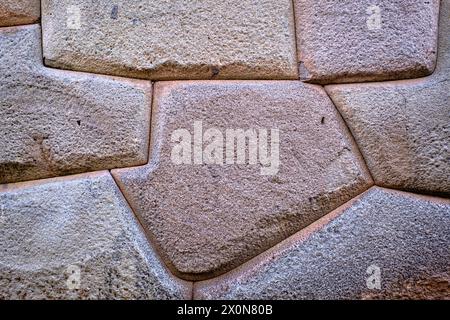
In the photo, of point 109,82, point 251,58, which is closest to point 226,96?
point 251,58

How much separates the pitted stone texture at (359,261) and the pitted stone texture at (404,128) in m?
0.05

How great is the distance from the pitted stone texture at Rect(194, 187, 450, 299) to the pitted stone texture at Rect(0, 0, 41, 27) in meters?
0.55

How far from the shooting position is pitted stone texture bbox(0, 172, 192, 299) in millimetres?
634

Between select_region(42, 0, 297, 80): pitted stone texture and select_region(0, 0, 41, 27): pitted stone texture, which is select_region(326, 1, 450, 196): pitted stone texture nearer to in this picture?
select_region(42, 0, 297, 80): pitted stone texture

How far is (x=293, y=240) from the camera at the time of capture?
2.16ft

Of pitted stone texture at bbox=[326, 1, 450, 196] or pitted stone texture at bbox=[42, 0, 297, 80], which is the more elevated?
pitted stone texture at bbox=[42, 0, 297, 80]

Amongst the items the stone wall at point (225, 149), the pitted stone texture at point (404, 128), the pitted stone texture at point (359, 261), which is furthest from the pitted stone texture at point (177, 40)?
the pitted stone texture at point (359, 261)

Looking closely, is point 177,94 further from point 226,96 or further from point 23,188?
point 23,188

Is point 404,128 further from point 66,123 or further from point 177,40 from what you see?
point 66,123

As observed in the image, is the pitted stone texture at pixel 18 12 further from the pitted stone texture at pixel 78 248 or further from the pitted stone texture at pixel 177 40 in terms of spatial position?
the pitted stone texture at pixel 78 248

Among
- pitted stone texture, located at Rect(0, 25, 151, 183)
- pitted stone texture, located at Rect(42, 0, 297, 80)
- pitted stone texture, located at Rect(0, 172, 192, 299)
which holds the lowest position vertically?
pitted stone texture, located at Rect(0, 172, 192, 299)

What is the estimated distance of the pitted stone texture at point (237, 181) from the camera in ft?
2.14

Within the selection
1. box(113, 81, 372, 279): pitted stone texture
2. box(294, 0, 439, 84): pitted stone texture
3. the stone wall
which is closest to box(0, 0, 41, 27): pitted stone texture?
the stone wall

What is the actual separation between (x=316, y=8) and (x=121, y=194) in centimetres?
46
